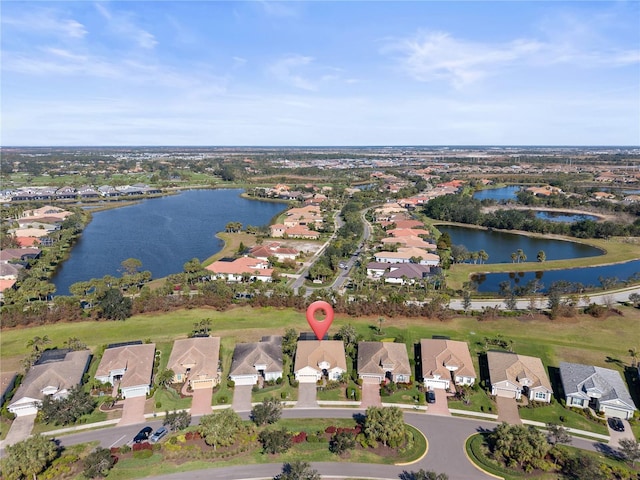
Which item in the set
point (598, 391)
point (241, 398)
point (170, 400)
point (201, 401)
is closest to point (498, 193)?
point (598, 391)

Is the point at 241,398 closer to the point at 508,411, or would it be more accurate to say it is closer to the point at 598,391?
the point at 508,411

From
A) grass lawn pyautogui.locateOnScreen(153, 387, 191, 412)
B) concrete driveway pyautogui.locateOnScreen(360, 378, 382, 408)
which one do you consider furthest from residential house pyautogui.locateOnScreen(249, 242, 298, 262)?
concrete driveway pyautogui.locateOnScreen(360, 378, 382, 408)

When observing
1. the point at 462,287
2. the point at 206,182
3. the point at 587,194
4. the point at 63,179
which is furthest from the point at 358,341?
the point at 63,179

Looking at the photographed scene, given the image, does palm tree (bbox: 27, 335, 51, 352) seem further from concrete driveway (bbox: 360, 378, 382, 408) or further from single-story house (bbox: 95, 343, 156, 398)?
concrete driveway (bbox: 360, 378, 382, 408)

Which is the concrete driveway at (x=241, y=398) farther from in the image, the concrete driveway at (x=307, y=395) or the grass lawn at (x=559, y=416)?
the grass lawn at (x=559, y=416)

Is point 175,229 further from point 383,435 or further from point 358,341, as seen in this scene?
point 383,435

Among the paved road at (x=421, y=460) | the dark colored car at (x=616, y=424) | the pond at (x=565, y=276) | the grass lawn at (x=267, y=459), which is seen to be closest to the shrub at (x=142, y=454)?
the grass lawn at (x=267, y=459)
